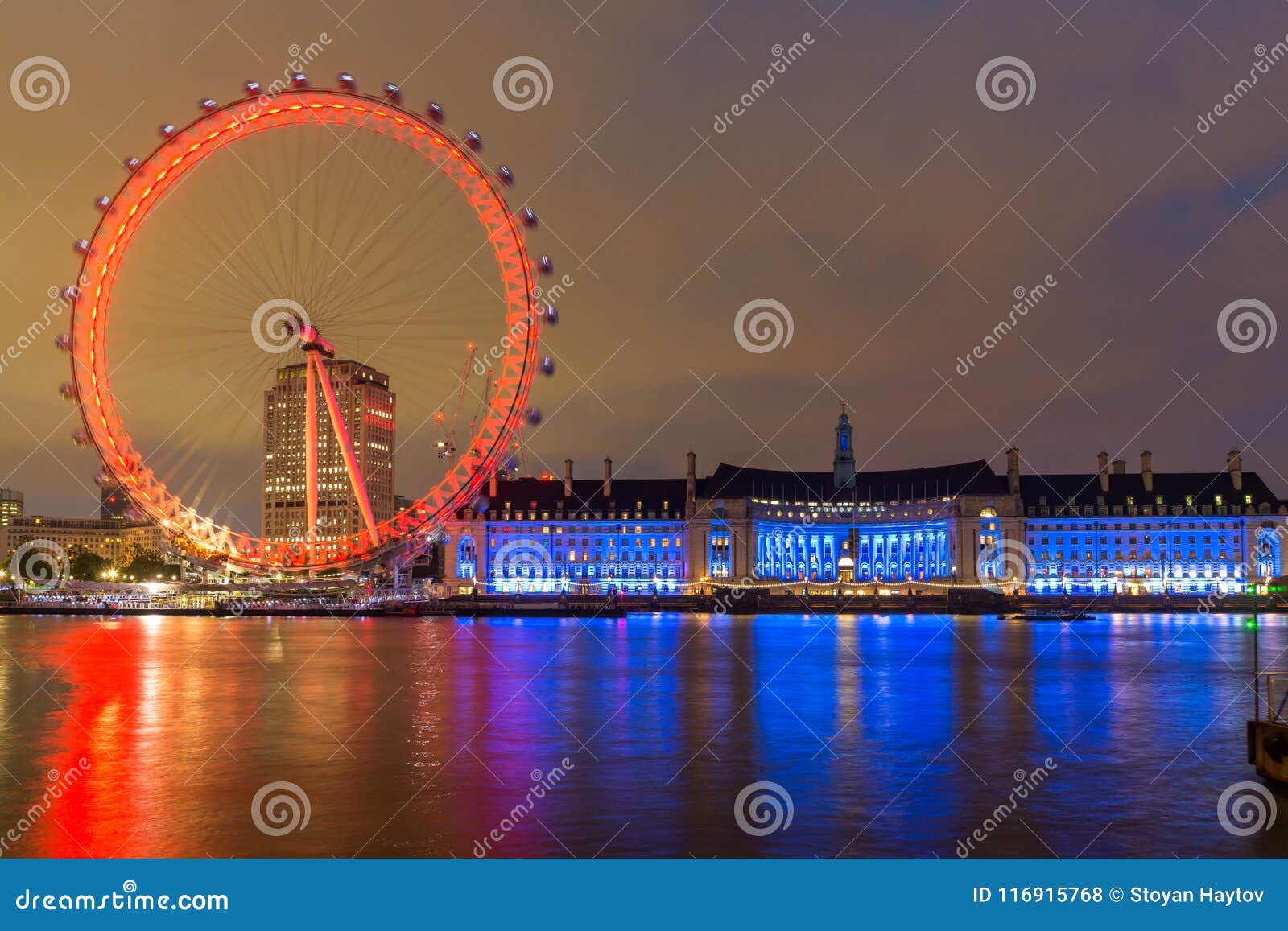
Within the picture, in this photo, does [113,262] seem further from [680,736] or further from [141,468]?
[680,736]

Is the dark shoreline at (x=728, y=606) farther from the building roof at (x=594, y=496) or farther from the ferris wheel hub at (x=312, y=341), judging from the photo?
the ferris wheel hub at (x=312, y=341)

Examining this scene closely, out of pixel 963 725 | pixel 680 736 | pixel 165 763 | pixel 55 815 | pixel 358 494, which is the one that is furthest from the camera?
pixel 358 494

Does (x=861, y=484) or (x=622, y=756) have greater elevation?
(x=861, y=484)

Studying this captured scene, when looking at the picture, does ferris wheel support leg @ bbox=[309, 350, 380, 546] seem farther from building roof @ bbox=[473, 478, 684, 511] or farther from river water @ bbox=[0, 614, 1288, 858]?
building roof @ bbox=[473, 478, 684, 511]

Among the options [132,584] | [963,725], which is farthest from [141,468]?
[132,584]

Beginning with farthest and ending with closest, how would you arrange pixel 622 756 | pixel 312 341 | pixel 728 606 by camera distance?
pixel 728 606 < pixel 312 341 < pixel 622 756

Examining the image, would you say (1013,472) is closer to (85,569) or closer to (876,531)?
(876,531)

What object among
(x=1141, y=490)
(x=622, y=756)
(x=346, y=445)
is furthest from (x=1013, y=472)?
(x=622, y=756)

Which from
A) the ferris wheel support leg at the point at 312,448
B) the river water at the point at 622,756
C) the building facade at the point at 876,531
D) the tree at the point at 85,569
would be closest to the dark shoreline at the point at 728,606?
the building facade at the point at 876,531
